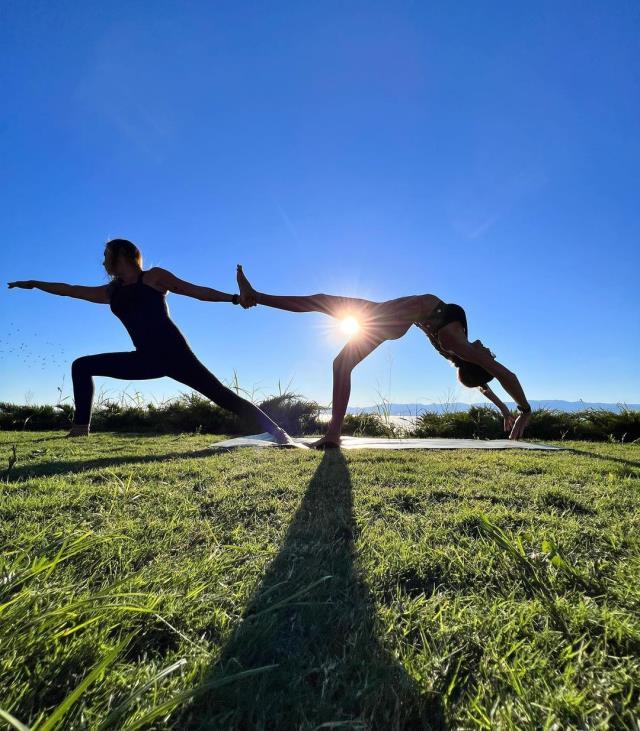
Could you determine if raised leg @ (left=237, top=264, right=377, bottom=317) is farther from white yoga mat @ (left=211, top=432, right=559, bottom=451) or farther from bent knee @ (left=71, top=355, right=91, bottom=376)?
bent knee @ (left=71, top=355, right=91, bottom=376)

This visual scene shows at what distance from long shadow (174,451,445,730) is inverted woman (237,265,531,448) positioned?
259cm

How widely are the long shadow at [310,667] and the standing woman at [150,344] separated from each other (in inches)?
119

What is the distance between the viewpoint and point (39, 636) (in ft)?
2.11

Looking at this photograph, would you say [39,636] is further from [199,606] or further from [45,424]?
[45,424]

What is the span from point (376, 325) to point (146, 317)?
224cm

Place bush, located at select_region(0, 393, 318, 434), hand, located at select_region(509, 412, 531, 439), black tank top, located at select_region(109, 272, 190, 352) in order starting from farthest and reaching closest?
bush, located at select_region(0, 393, 318, 434), hand, located at select_region(509, 412, 531, 439), black tank top, located at select_region(109, 272, 190, 352)

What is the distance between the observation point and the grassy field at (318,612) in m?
0.56

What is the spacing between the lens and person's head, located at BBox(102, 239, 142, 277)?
4.06 metres

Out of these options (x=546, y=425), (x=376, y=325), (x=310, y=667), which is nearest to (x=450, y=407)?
(x=546, y=425)

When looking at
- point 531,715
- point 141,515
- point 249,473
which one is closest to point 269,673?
point 531,715

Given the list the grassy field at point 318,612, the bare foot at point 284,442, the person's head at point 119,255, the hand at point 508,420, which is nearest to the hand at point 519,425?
the hand at point 508,420

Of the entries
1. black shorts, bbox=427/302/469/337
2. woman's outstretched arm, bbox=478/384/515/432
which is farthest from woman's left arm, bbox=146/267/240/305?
woman's outstretched arm, bbox=478/384/515/432

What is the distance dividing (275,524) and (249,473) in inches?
34.6

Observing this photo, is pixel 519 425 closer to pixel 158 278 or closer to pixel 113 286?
pixel 158 278
